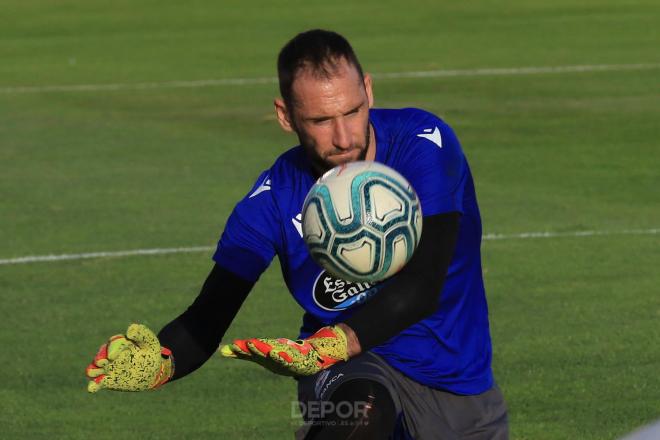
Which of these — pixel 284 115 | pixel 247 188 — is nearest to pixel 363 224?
pixel 284 115

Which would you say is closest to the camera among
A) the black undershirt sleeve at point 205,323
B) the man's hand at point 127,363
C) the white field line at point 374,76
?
the man's hand at point 127,363

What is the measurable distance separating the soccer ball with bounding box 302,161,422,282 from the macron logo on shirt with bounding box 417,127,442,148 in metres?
0.52

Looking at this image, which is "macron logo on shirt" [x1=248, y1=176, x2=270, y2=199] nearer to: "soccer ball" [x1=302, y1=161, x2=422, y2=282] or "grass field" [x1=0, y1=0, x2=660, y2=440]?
"soccer ball" [x1=302, y1=161, x2=422, y2=282]

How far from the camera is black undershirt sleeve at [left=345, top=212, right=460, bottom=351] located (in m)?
5.73

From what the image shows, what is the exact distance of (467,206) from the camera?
656 centimetres

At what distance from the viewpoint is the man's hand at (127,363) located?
5875mm

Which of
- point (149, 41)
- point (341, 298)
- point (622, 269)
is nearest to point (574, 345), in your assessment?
point (622, 269)

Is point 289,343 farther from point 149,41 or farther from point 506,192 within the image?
point 149,41

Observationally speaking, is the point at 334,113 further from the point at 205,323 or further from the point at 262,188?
the point at 205,323

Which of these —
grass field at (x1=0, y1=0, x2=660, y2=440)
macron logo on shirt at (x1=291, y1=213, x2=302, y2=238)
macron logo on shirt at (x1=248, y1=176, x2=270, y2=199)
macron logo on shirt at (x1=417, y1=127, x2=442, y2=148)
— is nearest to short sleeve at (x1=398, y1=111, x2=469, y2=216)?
macron logo on shirt at (x1=417, y1=127, x2=442, y2=148)

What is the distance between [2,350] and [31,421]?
157 centimetres

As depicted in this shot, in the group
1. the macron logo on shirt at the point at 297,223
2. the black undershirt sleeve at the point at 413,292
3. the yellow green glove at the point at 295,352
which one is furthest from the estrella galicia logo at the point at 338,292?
the yellow green glove at the point at 295,352

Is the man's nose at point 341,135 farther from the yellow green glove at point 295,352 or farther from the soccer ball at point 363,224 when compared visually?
the yellow green glove at point 295,352

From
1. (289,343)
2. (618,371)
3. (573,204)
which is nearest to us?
(289,343)
